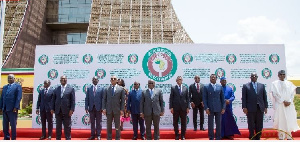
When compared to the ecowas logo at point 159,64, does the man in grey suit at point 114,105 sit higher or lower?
lower

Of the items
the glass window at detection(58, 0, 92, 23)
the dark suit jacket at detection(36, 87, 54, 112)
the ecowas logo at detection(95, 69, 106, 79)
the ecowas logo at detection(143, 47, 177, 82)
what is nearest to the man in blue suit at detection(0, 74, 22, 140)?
the dark suit jacket at detection(36, 87, 54, 112)

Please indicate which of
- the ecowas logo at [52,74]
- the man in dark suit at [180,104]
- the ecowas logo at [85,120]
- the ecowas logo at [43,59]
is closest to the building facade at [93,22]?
the ecowas logo at [43,59]

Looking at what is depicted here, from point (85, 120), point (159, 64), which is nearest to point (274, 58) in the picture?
point (159, 64)

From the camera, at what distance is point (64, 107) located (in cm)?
571

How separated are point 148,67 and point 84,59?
5.47 feet

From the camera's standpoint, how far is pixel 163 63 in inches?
271

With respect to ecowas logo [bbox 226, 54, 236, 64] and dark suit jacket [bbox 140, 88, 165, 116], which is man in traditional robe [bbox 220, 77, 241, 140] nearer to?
ecowas logo [bbox 226, 54, 236, 64]

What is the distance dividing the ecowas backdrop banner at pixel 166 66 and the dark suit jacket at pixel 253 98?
3.71ft

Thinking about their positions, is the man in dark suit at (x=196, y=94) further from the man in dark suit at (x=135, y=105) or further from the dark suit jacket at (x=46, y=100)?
the dark suit jacket at (x=46, y=100)

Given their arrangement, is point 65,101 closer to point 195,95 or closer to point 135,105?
point 135,105

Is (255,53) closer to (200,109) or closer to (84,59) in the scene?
(200,109)

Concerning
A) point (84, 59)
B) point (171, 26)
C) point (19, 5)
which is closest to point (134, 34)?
point (171, 26)

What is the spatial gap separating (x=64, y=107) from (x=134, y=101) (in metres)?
1.48

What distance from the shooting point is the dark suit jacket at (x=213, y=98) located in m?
5.59
